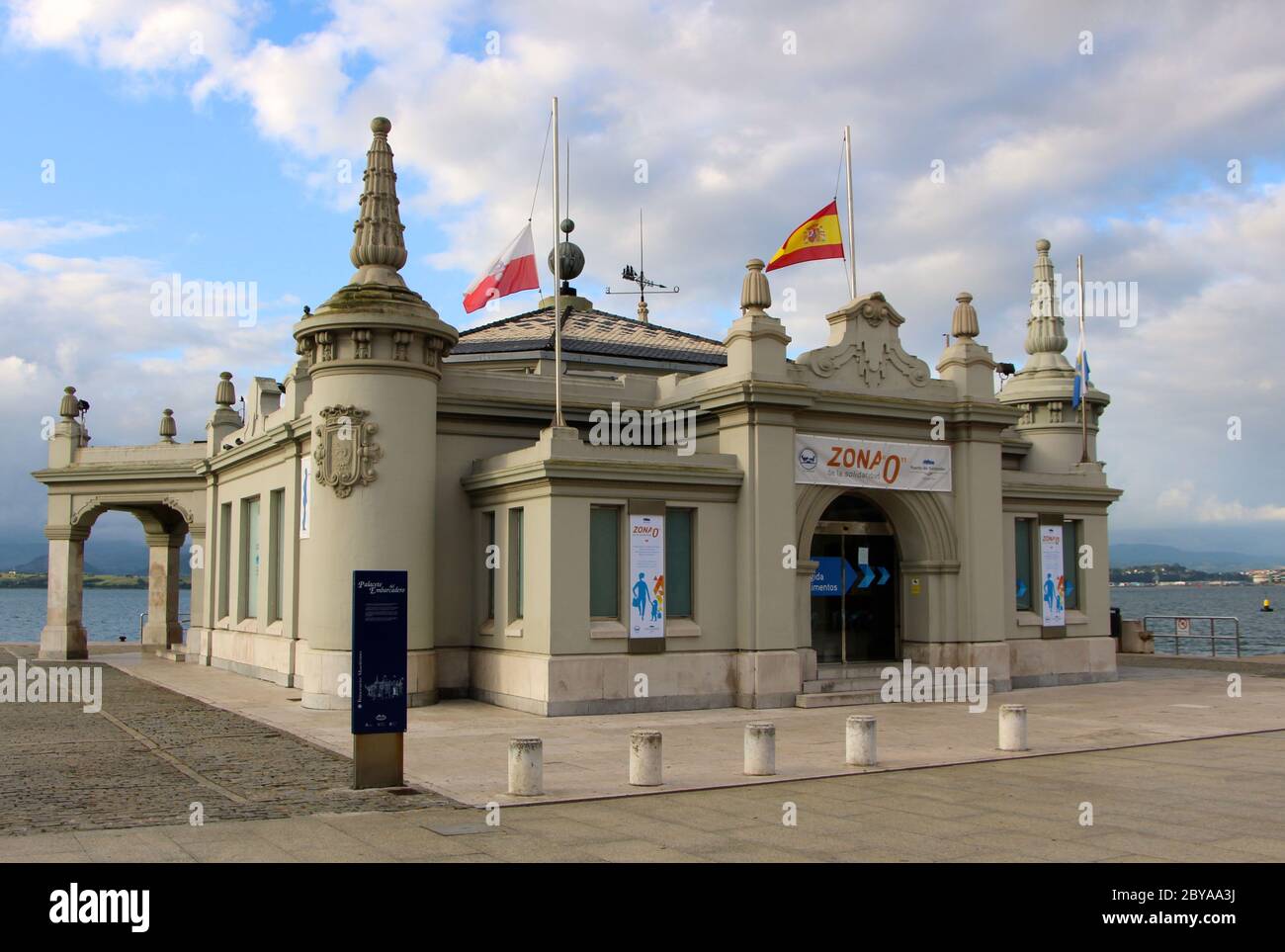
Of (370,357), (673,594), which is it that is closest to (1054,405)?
(673,594)

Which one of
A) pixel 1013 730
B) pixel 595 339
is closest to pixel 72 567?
pixel 595 339

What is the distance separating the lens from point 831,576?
2572 cm

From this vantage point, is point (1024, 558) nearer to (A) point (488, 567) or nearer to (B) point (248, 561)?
(A) point (488, 567)

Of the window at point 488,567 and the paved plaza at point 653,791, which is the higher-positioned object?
the window at point 488,567

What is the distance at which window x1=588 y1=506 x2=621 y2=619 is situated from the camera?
21797 millimetres

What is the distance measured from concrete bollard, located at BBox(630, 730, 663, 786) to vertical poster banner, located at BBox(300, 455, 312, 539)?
38.7 ft

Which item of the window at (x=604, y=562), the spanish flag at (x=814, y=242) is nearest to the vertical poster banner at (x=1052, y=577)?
the spanish flag at (x=814, y=242)

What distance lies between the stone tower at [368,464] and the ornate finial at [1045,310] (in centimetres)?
1873

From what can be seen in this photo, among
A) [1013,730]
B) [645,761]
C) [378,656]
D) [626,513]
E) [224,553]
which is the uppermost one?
[626,513]

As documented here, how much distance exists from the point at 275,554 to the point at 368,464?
23.0ft

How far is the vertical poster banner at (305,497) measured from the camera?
78.2 ft

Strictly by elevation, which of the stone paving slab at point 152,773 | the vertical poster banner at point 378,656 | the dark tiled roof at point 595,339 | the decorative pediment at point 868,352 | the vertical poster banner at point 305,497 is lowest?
the stone paving slab at point 152,773

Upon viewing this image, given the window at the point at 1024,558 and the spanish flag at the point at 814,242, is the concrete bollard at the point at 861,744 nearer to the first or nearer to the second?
the spanish flag at the point at 814,242
